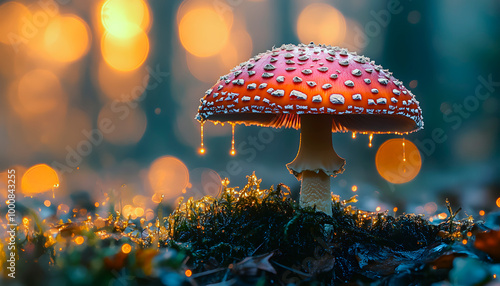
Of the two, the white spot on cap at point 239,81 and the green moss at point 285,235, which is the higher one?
the white spot on cap at point 239,81

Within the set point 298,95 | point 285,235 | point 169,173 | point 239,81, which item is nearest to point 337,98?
point 298,95

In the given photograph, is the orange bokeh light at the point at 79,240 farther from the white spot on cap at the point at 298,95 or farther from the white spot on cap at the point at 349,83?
the white spot on cap at the point at 349,83

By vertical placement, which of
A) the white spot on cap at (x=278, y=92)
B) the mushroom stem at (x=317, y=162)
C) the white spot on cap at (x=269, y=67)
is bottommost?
the mushroom stem at (x=317, y=162)

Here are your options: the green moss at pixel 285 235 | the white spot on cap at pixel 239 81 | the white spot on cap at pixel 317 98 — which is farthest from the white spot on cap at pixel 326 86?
the green moss at pixel 285 235

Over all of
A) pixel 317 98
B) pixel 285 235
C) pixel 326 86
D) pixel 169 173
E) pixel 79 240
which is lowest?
pixel 169 173

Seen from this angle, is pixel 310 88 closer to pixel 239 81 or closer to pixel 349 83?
pixel 349 83

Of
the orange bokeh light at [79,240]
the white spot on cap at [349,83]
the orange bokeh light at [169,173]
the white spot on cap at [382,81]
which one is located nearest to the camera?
the orange bokeh light at [79,240]

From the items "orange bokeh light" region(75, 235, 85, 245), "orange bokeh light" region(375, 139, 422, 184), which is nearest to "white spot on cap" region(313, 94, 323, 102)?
"orange bokeh light" region(75, 235, 85, 245)

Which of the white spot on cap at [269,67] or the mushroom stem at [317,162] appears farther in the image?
the mushroom stem at [317,162]
